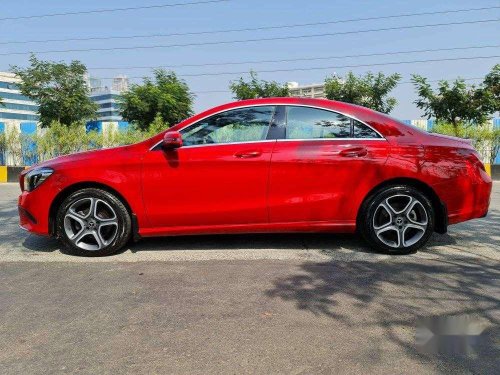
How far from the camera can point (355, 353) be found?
2.50m

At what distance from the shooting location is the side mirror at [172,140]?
4.28 metres

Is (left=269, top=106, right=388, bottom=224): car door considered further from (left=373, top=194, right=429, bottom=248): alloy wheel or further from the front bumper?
the front bumper

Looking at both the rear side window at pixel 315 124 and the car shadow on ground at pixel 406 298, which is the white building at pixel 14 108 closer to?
the rear side window at pixel 315 124

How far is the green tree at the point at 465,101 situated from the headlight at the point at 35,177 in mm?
17015

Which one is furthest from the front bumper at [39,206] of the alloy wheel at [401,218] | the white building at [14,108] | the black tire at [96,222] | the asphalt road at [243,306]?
the white building at [14,108]

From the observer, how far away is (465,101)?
1806 centimetres

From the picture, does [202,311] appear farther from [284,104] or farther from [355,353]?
[284,104]

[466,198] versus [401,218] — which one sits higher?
[466,198]

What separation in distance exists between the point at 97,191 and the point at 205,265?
131 cm

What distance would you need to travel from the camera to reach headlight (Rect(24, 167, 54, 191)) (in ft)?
14.5

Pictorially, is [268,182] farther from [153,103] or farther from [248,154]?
[153,103]

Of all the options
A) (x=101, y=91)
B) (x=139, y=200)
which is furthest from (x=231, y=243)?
(x=101, y=91)

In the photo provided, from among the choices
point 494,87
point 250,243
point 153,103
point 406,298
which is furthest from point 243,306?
point 153,103

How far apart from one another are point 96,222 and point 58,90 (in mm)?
26180
